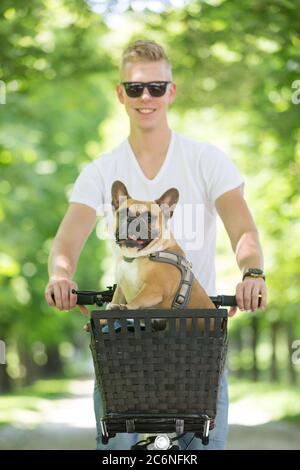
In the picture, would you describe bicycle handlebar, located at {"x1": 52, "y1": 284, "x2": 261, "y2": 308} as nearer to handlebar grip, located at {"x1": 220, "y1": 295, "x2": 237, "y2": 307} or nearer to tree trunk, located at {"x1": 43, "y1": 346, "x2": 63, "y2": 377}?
Result: handlebar grip, located at {"x1": 220, "y1": 295, "x2": 237, "y2": 307}

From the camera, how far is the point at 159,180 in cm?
449

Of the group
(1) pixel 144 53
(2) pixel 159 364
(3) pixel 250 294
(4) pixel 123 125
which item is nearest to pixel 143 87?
(1) pixel 144 53

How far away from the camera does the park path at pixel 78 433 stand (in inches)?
499

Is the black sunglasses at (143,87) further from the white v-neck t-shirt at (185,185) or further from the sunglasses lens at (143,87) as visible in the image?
the white v-neck t-shirt at (185,185)

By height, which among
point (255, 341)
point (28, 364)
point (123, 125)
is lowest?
point (28, 364)

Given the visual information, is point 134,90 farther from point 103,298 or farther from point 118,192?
point 103,298

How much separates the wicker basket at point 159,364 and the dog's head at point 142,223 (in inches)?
16.2

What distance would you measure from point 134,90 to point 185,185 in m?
0.50

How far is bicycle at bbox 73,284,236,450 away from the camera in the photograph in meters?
3.54

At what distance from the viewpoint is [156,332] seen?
3541mm

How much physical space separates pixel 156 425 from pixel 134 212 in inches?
33.1

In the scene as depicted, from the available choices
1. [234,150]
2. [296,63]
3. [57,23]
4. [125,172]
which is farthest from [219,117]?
[125,172]

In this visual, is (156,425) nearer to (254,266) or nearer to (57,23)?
(254,266)

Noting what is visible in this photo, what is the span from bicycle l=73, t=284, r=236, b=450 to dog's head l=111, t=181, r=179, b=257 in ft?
1.37
